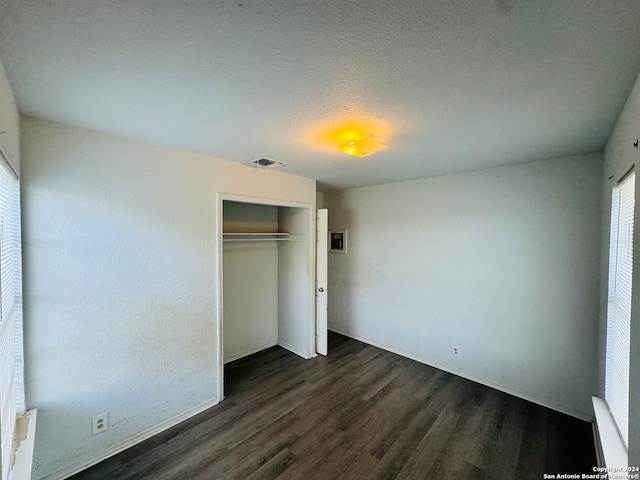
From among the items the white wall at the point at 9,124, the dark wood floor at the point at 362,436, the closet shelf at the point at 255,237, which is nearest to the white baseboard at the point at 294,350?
the dark wood floor at the point at 362,436

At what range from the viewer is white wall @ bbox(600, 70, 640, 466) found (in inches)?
42.2

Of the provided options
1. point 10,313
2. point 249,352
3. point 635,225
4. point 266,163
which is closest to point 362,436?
point 249,352

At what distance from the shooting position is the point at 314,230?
3.44m

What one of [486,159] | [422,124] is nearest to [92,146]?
[422,124]

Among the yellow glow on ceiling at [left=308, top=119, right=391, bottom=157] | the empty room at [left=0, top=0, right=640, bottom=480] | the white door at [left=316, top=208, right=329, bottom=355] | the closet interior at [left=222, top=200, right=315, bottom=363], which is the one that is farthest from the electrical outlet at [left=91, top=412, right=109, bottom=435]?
the yellow glow on ceiling at [left=308, top=119, right=391, bottom=157]

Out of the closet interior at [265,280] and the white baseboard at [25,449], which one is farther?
the closet interior at [265,280]

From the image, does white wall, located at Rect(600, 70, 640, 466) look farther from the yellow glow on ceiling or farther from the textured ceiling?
the yellow glow on ceiling

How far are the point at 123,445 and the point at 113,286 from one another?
124cm

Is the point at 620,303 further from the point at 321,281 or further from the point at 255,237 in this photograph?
the point at 255,237

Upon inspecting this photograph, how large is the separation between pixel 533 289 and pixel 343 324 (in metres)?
2.67

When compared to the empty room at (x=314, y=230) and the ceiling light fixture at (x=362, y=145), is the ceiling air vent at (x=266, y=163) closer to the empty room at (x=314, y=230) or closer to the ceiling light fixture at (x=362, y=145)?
the empty room at (x=314, y=230)

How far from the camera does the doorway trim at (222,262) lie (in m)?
2.49

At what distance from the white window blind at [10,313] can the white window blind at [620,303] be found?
3158 millimetres

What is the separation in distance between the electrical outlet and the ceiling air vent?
2.39 meters
